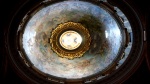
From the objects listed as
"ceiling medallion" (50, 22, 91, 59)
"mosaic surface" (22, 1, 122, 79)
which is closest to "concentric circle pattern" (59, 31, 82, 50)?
"ceiling medallion" (50, 22, 91, 59)

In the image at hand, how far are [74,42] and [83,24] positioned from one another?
0.92 m

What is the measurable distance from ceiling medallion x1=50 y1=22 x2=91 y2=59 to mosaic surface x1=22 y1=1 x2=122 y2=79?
20cm

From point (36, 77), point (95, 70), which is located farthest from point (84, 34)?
point (36, 77)

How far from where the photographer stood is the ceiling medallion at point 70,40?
478 inches

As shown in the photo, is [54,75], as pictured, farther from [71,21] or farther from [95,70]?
[71,21]

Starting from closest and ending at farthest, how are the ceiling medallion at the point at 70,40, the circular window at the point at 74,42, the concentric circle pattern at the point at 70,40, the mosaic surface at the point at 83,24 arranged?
the circular window at the point at 74,42 → the mosaic surface at the point at 83,24 → the ceiling medallion at the point at 70,40 → the concentric circle pattern at the point at 70,40

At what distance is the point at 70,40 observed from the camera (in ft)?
41.2

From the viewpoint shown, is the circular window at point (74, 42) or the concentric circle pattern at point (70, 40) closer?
the circular window at point (74, 42)

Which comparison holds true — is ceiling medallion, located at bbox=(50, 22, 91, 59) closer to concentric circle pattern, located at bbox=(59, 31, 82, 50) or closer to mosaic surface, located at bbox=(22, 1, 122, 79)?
concentric circle pattern, located at bbox=(59, 31, 82, 50)

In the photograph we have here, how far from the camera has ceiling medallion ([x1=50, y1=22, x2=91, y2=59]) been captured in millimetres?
12144

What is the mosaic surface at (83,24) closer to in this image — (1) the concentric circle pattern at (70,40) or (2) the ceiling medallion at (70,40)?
(2) the ceiling medallion at (70,40)

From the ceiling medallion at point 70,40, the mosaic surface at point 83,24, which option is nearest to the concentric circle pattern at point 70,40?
the ceiling medallion at point 70,40

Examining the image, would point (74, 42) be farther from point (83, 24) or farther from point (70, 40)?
point (83, 24)

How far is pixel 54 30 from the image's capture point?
1207 centimetres
